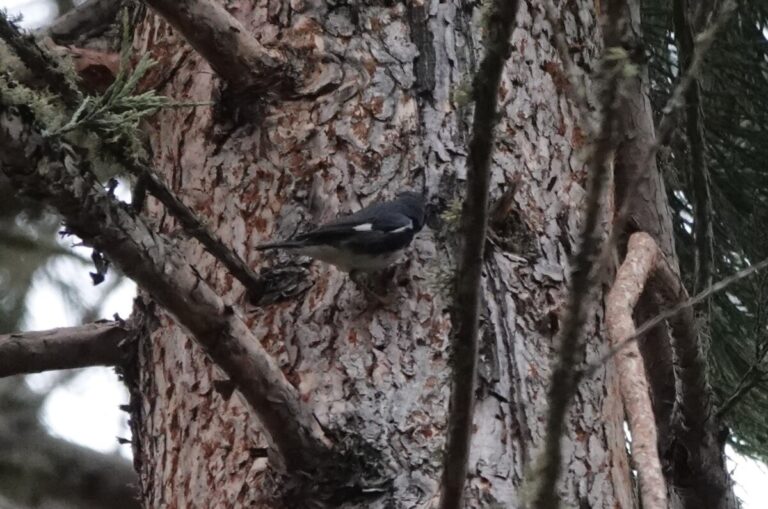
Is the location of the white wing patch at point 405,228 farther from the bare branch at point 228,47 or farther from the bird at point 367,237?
the bare branch at point 228,47

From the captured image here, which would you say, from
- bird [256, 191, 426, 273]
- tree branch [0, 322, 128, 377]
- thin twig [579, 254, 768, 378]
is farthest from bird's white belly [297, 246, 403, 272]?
thin twig [579, 254, 768, 378]

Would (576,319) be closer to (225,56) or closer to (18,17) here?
(18,17)

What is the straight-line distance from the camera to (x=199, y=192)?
2.22 meters

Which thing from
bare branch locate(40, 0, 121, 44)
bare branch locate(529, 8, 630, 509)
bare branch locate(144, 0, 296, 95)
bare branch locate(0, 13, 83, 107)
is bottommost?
bare branch locate(529, 8, 630, 509)

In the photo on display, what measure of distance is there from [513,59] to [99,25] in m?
1.15

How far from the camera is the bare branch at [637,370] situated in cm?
159

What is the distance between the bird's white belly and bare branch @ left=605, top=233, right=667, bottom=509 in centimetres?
42

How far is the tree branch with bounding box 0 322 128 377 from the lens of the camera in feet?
7.27

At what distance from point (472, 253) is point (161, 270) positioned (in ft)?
1.63

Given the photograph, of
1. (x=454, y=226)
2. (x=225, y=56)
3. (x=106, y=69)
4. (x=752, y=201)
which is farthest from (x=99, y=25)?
(x=752, y=201)

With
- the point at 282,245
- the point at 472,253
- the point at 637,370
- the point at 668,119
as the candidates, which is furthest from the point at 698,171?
the point at 668,119

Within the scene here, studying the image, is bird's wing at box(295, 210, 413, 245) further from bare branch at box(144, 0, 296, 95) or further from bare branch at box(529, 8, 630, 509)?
bare branch at box(529, 8, 630, 509)

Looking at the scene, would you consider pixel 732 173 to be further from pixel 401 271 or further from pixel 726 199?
pixel 401 271

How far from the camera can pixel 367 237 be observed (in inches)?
76.0
